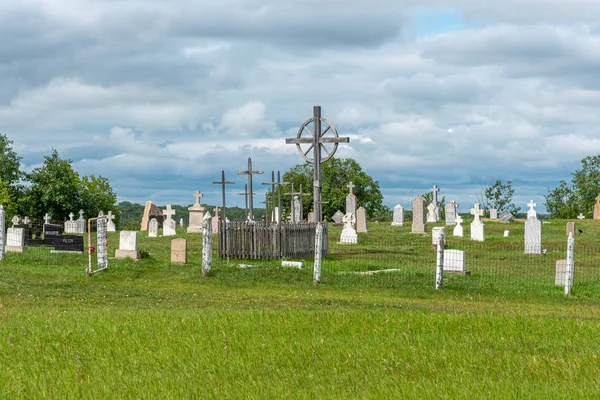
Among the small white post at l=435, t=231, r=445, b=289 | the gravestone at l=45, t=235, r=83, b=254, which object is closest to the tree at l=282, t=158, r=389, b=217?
the gravestone at l=45, t=235, r=83, b=254

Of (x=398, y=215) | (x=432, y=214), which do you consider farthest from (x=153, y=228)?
(x=432, y=214)

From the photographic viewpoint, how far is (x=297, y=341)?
1167cm

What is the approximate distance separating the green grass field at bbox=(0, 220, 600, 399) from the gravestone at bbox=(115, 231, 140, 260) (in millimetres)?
6542

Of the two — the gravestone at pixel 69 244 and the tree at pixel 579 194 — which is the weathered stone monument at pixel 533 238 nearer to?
the gravestone at pixel 69 244

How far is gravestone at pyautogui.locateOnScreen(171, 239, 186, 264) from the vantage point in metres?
29.9

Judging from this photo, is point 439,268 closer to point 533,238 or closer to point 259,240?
point 259,240

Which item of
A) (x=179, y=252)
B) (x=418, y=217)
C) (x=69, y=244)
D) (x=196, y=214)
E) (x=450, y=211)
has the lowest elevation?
(x=179, y=252)

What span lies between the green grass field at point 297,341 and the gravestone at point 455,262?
2898 millimetres

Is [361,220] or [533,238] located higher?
[361,220]

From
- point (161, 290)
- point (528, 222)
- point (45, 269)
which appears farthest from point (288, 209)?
point (161, 290)

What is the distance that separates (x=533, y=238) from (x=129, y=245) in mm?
17150

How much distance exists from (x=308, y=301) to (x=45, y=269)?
12.9m

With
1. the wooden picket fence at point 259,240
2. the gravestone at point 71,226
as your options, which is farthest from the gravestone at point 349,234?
the gravestone at point 71,226

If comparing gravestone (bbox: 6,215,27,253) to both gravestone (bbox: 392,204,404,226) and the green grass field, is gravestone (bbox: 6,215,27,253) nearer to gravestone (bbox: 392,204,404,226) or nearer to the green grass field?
the green grass field
